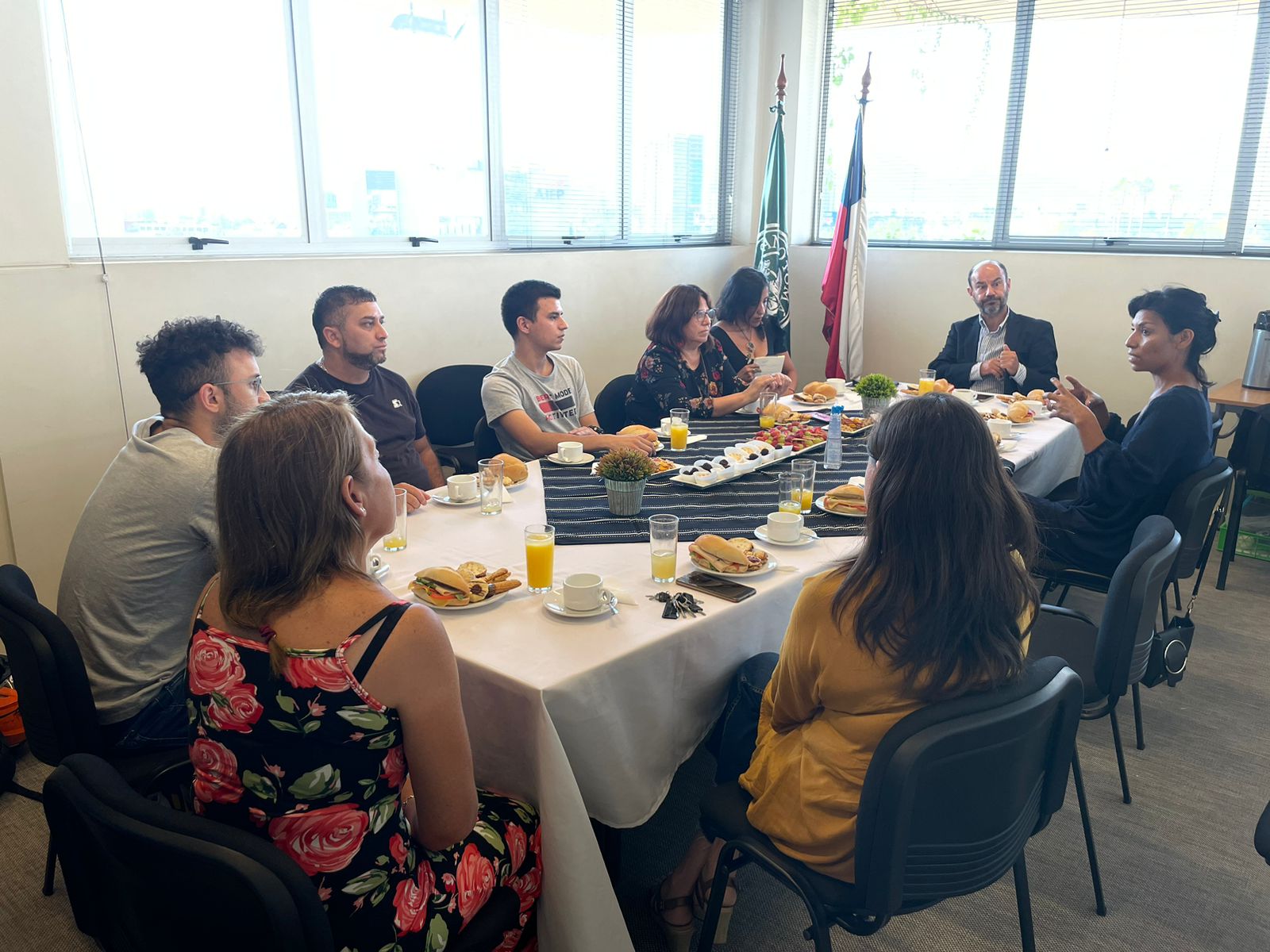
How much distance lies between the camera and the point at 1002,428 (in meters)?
3.28

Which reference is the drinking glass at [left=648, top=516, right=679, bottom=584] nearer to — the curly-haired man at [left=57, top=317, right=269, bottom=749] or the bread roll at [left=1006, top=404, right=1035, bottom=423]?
the curly-haired man at [left=57, top=317, right=269, bottom=749]

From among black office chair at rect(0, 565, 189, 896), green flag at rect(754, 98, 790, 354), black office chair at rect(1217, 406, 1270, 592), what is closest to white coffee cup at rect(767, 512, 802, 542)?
black office chair at rect(0, 565, 189, 896)

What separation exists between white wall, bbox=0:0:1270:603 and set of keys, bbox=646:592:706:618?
2.31 metres

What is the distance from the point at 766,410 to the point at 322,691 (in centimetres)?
251

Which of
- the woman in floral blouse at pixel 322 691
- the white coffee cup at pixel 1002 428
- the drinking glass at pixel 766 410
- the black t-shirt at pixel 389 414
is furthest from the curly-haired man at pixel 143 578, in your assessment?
the white coffee cup at pixel 1002 428

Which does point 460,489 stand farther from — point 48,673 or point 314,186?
point 314,186

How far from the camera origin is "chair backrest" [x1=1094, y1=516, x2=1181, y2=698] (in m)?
1.85

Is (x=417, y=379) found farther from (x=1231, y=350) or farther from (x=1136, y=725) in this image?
(x=1231, y=350)

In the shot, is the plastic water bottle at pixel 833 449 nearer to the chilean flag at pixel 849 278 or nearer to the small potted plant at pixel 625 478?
the small potted plant at pixel 625 478

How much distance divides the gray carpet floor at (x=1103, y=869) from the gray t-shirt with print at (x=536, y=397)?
52.8 inches

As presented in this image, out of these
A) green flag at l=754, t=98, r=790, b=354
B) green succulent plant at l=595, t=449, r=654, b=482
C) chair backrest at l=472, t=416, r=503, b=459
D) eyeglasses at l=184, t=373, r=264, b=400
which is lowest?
chair backrest at l=472, t=416, r=503, b=459

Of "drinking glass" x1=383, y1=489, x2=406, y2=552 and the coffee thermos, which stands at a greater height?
the coffee thermos

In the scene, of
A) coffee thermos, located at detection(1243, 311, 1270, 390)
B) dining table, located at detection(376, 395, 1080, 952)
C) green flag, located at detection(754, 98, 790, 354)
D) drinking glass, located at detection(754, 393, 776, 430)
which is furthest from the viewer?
green flag, located at detection(754, 98, 790, 354)

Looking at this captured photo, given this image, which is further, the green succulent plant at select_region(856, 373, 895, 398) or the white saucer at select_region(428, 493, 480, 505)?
the green succulent plant at select_region(856, 373, 895, 398)
